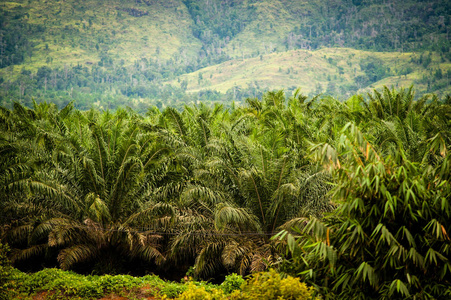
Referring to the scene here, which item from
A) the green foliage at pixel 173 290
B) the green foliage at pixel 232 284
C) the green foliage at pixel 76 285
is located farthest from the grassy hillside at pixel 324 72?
the green foliage at pixel 76 285

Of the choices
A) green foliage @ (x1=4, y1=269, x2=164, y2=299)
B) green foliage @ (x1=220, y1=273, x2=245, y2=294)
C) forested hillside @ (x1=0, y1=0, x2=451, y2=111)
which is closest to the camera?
green foliage @ (x1=4, y1=269, x2=164, y2=299)

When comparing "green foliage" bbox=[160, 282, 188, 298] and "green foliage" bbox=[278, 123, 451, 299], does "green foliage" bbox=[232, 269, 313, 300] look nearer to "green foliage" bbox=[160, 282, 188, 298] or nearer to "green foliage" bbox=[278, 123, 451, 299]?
"green foliage" bbox=[278, 123, 451, 299]

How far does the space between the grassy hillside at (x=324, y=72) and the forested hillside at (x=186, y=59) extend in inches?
12.9

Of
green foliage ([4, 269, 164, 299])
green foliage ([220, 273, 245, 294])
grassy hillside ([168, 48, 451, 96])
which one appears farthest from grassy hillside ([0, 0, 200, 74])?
green foliage ([220, 273, 245, 294])

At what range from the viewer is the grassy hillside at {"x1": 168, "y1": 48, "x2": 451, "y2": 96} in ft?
358

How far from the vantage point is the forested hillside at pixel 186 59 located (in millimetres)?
110750

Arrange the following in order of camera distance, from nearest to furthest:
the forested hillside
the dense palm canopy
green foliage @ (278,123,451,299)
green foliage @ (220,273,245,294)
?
green foliage @ (278,123,451,299)
green foliage @ (220,273,245,294)
the dense palm canopy
the forested hillside

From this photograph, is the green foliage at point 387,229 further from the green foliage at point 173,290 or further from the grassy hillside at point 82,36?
the grassy hillside at point 82,36

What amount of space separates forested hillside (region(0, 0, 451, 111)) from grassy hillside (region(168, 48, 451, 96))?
1.07 ft

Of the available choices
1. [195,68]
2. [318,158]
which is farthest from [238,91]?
[318,158]

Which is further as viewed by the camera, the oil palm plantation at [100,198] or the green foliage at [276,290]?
the oil palm plantation at [100,198]

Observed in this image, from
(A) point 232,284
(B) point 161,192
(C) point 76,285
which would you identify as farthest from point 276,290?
(B) point 161,192

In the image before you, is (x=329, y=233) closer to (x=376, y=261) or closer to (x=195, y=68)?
(x=376, y=261)

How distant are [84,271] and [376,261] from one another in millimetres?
7502
